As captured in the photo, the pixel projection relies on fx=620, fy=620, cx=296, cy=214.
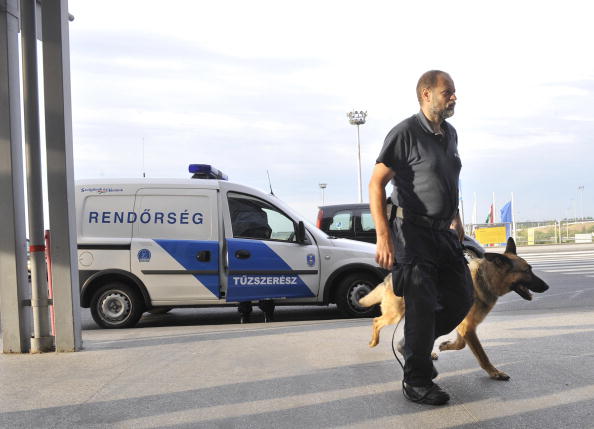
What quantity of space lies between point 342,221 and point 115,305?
5.80 meters

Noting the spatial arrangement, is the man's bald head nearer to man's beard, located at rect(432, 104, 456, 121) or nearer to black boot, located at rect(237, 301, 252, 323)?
man's beard, located at rect(432, 104, 456, 121)

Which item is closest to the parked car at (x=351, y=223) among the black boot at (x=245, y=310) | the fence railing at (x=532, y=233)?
the black boot at (x=245, y=310)

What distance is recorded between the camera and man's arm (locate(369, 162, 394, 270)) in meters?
3.72

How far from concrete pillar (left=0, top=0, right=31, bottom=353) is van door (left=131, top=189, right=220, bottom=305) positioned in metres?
2.36

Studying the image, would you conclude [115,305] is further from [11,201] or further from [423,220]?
[423,220]

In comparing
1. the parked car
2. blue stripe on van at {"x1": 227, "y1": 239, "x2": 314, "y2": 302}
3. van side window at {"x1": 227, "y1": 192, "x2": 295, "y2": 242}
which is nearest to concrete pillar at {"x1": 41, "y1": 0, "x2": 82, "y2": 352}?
blue stripe on van at {"x1": 227, "y1": 239, "x2": 314, "y2": 302}

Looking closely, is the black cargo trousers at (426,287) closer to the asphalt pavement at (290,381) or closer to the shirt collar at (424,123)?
the asphalt pavement at (290,381)

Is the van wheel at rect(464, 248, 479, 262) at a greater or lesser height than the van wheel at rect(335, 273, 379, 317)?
greater

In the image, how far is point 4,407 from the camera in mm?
3955

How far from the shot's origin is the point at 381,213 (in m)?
3.77

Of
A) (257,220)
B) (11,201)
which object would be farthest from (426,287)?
(257,220)

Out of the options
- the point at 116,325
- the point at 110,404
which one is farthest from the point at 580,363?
the point at 116,325

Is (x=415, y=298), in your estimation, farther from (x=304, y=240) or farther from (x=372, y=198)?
(x=304, y=240)

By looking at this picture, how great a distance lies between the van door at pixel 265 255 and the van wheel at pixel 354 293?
361 millimetres
